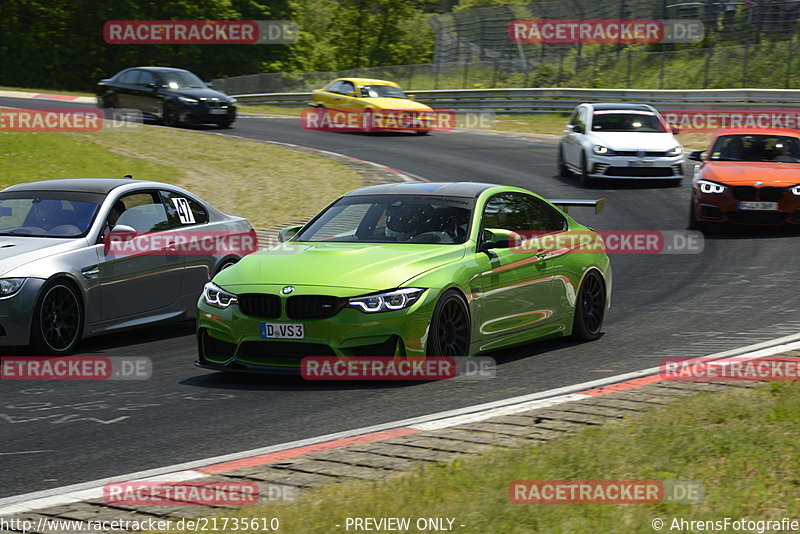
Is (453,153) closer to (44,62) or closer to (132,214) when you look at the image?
(132,214)

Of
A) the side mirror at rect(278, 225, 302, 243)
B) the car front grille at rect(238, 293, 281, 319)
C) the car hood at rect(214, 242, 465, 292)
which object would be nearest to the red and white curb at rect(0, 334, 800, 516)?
the car hood at rect(214, 242, 465, 292)

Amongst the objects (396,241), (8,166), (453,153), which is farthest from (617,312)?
(453,153)

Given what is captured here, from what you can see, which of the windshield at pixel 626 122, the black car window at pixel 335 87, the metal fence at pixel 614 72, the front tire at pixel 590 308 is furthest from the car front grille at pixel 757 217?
the metal fence at pixel 614 72

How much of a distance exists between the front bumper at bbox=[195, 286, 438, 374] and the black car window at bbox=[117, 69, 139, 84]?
2699 centimetres

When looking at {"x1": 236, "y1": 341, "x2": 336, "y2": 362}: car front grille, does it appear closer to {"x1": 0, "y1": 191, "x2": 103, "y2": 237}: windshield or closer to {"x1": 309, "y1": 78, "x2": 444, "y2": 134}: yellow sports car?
{"x1": 0, "y1": 191, "x2": 103, "y2": 237}: windshield

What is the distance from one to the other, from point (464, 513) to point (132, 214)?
7.11 m

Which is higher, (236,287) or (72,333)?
(236,287)

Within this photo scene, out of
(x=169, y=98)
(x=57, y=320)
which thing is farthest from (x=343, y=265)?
(x=169, y=98)

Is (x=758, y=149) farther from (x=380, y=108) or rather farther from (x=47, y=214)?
(x=380, y=108)

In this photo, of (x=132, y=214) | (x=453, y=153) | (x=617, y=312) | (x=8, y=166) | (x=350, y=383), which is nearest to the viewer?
(x=350, y=383)

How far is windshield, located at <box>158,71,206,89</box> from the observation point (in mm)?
33906

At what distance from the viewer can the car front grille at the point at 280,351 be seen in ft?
28.0

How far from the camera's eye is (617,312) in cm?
1219

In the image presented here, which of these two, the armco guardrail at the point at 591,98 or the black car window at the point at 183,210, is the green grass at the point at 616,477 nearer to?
the black car window at the point at 183,210
